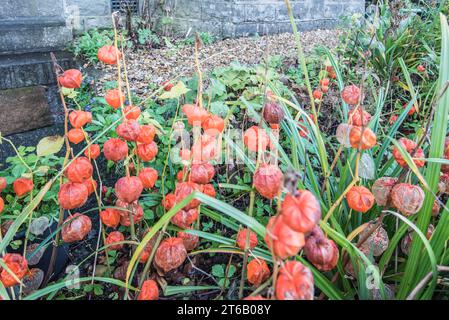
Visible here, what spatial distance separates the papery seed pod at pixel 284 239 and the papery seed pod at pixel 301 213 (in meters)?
0.01

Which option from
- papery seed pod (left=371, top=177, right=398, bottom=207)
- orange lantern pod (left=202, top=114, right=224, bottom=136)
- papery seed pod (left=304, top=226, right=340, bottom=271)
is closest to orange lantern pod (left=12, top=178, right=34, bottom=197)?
orange lantern pod (left=202, top=114, right=224, bottom=136)

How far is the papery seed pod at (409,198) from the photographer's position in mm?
905

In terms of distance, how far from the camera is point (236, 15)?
404 cm

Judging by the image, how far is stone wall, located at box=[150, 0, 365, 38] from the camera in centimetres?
407

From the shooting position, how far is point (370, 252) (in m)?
1.04

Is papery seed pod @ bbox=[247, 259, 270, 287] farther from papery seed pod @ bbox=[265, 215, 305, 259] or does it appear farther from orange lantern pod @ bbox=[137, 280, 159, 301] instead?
papery seed pod @ bbox=[265, 215, 305, 259]

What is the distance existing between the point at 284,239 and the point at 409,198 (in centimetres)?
49

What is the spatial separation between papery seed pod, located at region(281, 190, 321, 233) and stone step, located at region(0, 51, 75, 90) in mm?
2335

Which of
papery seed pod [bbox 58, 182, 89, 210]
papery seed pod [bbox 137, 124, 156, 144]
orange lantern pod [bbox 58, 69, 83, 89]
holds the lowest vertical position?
papery seed pod [bbox 58, 182, 89, 210]
